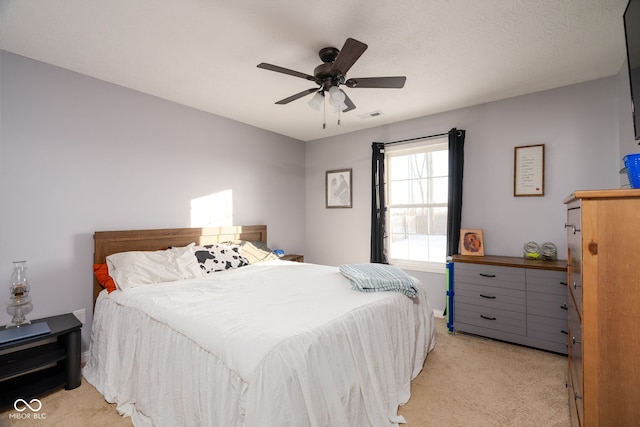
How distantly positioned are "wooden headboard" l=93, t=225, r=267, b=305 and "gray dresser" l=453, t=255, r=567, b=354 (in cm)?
264

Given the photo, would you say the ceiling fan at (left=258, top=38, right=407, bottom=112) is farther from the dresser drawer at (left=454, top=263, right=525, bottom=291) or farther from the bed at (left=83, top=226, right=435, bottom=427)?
the dresser drawer at (left=454, top=263, right=525, bottom=291)

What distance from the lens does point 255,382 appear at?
1.22 metres

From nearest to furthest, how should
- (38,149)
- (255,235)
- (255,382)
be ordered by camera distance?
(255,382) < (38,149) < (255,235)

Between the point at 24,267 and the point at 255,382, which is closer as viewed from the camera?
the point at 255,382

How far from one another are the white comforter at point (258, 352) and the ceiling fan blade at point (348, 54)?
1.57 meters

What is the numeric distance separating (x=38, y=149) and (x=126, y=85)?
96cm

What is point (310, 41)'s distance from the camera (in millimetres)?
2180

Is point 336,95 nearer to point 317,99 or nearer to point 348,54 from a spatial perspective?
point 317,99

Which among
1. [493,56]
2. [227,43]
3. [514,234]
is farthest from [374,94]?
[514,234]

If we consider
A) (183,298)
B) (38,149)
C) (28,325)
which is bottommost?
(28,325)

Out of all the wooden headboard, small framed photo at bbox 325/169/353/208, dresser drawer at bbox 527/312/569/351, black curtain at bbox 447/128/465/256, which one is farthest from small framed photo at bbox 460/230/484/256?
the wooden headboard

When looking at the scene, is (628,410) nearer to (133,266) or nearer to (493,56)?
(493,56)

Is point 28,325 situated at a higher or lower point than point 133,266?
lower

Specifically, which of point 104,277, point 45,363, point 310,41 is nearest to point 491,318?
point 310,41
